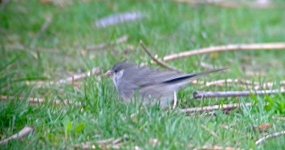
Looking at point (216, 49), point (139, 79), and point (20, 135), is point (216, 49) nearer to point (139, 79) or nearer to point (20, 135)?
point (139, 79)

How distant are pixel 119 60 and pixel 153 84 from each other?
55.2 inches

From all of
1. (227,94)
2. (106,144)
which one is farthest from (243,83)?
(106,144)

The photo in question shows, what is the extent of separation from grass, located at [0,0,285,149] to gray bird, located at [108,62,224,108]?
131mm

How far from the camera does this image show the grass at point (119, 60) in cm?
536

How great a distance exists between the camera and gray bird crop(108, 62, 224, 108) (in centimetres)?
612

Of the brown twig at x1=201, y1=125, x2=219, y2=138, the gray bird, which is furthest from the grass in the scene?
the gray bird

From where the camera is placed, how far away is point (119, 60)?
7.55 meters

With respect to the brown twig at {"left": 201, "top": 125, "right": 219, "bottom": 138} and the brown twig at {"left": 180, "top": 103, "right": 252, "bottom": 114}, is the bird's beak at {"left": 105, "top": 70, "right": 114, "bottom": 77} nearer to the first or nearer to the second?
the brown twig at {"left": 180, "top": 103, "right": 252, "bottom": 114}

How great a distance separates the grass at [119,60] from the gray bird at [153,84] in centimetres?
13

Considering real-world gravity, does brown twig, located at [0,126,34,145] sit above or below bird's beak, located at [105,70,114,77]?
below

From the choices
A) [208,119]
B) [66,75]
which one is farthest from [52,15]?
[208,119]

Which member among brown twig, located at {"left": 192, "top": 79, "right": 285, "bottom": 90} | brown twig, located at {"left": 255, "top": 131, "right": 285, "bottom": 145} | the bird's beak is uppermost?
the bird's beak

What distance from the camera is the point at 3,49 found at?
28.1 feet

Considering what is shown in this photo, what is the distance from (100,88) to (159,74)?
450mm
